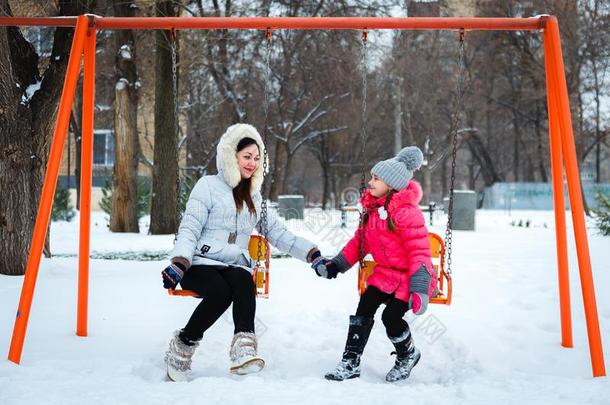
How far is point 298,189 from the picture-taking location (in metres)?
43.4

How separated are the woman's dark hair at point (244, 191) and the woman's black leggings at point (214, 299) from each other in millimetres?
412

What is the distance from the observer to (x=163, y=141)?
11.7 metres

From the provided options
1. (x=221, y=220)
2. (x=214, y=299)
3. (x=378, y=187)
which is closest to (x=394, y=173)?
(x=378, y=187)

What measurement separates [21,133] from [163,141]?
578cm

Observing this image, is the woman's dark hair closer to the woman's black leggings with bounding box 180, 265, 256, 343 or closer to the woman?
→ the woman

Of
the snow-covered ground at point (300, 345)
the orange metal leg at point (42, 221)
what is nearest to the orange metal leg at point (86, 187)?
the snow-covered ground at point (300, 345)

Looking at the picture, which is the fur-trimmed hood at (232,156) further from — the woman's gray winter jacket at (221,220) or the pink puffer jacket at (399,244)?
the pink puffer jacket at (399,244)

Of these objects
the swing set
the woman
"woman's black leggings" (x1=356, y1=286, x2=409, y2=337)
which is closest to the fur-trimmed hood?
the woman

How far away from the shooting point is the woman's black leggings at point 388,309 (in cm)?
359

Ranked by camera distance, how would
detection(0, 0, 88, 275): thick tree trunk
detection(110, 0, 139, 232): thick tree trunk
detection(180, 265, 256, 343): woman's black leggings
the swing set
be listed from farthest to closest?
detection(110, 0, 139, 232): thick tree trunk, detection(0, 0, 88, 275): thick tree trunk, the swing set, detection(180, 265, 256, 343): woman's black leggings

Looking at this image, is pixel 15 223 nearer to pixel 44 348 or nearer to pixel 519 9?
pixel 44 348

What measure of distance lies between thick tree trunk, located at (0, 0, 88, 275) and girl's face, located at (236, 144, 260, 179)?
286 cm

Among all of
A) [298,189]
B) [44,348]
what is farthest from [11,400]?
[298,189]

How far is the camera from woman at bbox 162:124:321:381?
3455 millimetres
